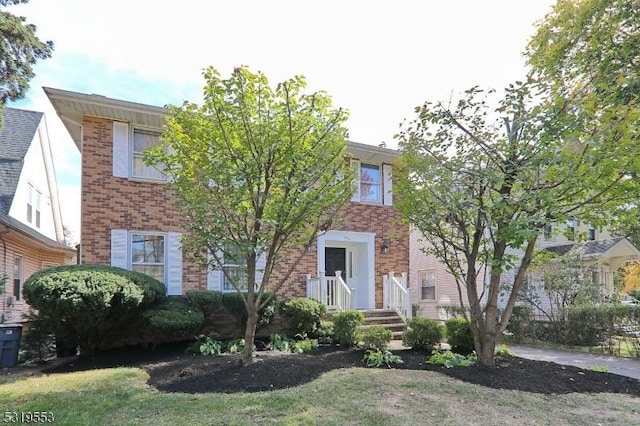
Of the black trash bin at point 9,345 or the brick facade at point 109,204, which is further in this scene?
the brick facade at point 109,204

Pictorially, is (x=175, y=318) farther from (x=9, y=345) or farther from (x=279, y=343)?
(x=9, y=345)

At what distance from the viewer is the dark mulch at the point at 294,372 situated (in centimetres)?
592

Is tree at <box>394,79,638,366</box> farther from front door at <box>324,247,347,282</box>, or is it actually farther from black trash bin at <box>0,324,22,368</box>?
black trash bin at <box>0,324,22,368</box>

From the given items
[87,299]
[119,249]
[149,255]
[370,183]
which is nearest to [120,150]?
[119,249]

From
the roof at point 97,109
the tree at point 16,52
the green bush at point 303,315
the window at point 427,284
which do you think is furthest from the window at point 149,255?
the window at point 427,284

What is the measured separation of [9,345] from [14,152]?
921 centimetres

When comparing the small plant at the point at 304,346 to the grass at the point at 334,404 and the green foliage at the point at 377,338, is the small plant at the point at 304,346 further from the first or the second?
the grass at the point at 334,404

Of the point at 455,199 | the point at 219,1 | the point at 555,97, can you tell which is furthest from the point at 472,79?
the point at 219,1

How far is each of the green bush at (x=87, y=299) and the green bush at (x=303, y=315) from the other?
2.79 m

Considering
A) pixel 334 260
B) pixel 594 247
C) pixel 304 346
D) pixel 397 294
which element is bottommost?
pixel 304 346

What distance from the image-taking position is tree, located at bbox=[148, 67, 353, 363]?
6.67 meters

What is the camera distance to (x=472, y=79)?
7.41 m

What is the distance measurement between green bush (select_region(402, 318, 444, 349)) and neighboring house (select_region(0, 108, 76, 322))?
9543 millimetres

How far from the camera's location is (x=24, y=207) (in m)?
14.5
